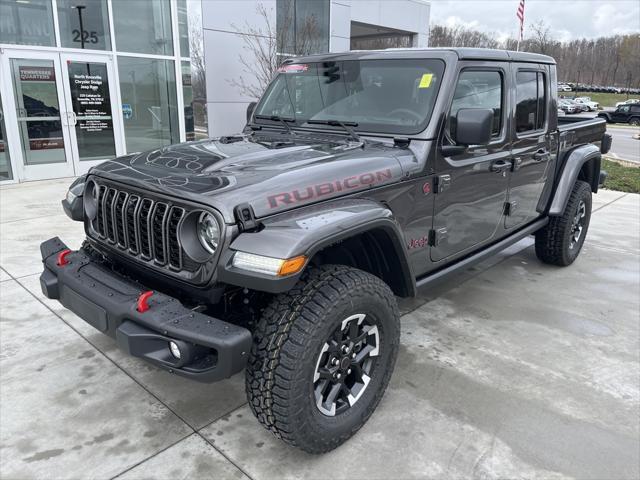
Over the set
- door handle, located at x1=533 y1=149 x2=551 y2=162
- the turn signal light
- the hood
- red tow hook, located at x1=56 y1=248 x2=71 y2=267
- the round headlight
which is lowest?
red tow hook, located at x1=56 y1=248 x2=71 y2=267

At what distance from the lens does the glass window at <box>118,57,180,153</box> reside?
1022 cm

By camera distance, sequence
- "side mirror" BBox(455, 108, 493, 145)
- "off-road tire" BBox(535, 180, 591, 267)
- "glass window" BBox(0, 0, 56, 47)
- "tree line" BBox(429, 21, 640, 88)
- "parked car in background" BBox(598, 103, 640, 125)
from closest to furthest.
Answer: "side mirror" BBox(455, 108, 493, 145), "off-road tire" BBox(535, 180, 591, 267), "glass window" BBox(0, 0, 56, 47), "parked car in background" BBox(598, 103, 640, 125), "tree line" BBox(429, 21, 640, 88)

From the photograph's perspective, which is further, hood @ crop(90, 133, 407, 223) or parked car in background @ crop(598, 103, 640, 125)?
parked car in background @ crop(598, 103, 640, 125)

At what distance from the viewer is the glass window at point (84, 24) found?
30.2ft

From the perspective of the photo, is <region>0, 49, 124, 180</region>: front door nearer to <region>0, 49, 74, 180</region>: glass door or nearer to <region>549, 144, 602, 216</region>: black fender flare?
<region>0, 49, 74, 180</region>: glass door

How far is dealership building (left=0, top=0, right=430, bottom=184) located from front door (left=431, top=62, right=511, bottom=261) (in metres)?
8.23

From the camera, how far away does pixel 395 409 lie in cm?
287

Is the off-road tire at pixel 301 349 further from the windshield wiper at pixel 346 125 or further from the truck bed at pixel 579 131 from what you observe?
the truck bed at pixel 579 131

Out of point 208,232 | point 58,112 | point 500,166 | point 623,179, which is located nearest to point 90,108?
point 58,112

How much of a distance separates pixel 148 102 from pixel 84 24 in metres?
1.80

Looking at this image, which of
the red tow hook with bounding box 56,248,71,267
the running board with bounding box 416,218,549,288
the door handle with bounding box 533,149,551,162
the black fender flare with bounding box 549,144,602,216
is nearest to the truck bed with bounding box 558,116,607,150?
the black fender flare with bounding box 549,144,602,216

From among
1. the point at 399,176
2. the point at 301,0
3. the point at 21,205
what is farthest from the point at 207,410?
the point at 301,0

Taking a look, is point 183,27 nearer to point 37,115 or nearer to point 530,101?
point 37,115

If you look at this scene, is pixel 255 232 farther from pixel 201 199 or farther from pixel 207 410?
pixel 207 410
